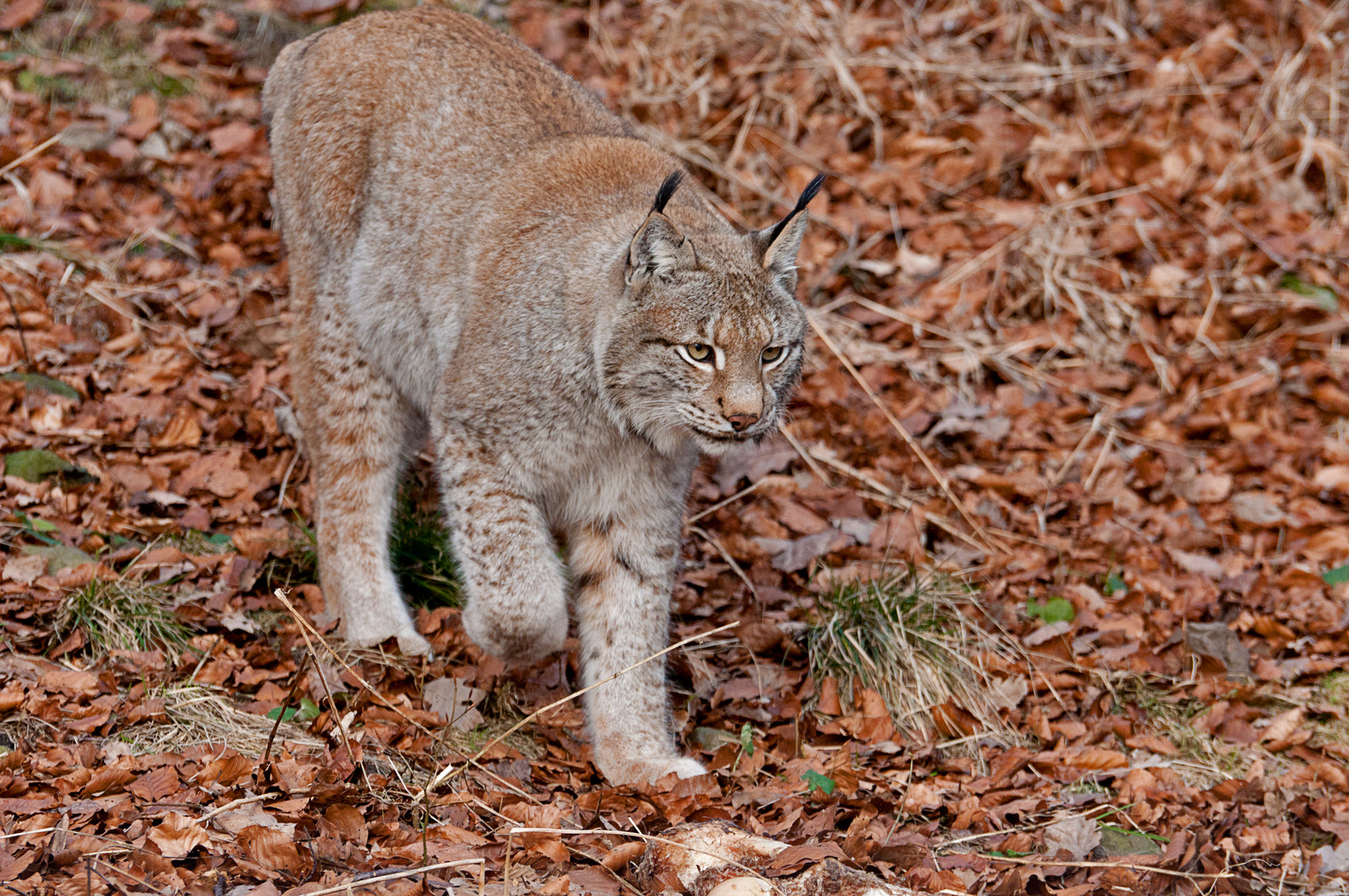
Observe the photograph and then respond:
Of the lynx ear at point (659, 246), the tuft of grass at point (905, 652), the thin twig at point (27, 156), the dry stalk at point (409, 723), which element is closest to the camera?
the dry stalk at point (409, 723)

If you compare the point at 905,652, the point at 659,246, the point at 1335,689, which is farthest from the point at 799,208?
the point at 1335,689

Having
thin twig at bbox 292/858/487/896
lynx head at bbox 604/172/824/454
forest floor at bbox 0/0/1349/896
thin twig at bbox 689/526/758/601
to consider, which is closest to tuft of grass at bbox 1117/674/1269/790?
forest floor at bbox 0/0/1349/896

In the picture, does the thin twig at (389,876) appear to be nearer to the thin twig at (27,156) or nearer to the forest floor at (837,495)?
the forest floor at (837,495)

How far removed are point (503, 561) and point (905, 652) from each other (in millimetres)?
1793

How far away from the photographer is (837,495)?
6.65 meters

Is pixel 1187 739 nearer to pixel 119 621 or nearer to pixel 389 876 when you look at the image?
pixel 389 876

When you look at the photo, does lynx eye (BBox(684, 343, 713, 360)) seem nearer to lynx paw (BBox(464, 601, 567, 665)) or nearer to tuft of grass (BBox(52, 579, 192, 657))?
lynx paw (BBox(464, 601, 567, 665))

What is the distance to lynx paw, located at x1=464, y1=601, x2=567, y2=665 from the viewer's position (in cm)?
467

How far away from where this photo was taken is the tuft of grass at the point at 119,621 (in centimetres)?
454

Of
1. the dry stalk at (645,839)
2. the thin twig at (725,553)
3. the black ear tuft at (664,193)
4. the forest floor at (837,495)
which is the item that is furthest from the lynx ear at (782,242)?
the dry stalk at (645,839)

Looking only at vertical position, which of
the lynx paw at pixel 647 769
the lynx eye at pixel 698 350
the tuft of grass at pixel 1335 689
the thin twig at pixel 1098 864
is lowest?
the tuft of grass at pixel 1335 689

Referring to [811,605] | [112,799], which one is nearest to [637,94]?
[811,605]

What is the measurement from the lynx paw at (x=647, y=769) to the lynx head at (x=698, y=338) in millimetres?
1164

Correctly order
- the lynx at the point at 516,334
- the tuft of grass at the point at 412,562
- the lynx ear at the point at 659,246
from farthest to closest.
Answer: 1. the tuft of grass at the point at 412,562
2. the lynx at the point at 516,334
3. the lynx ear at the point at 659,246
